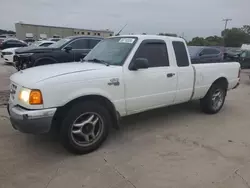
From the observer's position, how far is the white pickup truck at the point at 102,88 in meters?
3.31

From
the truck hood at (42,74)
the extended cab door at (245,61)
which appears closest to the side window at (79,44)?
the truck hood at (42,74)

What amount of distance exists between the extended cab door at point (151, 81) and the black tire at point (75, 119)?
1.66ft

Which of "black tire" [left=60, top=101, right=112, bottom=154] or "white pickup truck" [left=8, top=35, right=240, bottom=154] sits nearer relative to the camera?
"white pickup truck" [left=8, top=35, right=240, bottom=154]

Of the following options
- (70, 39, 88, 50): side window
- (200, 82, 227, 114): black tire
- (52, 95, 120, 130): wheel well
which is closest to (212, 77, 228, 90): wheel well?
(200, 82, 227, 114): black tire

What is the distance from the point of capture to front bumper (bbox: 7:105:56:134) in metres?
3.22

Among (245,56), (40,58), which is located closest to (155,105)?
(40,58)

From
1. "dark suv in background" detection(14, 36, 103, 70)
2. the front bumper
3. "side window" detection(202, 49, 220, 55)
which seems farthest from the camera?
"side window" detection(202, 49, 220, 55)

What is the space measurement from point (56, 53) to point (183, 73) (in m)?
5.52

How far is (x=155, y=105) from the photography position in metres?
4.60

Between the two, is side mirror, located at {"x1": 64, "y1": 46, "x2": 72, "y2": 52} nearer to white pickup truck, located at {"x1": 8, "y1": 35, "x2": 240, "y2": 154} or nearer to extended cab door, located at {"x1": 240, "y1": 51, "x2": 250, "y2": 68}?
white pickup truck, located at {"x1": 8, "y1": 35, "x2": 240, "y2": 154}

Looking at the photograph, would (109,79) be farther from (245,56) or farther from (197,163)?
(245,56)

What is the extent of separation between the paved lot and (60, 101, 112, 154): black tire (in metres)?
0.12

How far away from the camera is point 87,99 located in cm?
371

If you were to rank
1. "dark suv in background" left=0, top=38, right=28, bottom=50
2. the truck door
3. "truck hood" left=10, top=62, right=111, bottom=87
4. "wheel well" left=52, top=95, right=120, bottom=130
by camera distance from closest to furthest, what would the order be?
"truck hood" left=10, top=62, right=111, bottom=87 → "wheel well" left=52, top=95, right=120, bottom=130 → the truck door → "dark suv in background" left=0, top=38, right=28, bottom=50
